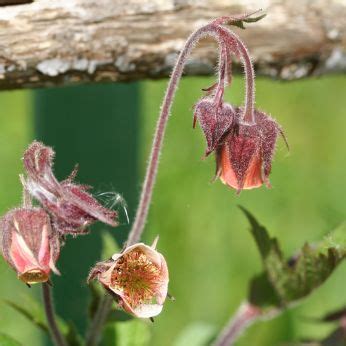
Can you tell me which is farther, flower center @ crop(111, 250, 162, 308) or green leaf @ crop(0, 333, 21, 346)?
green leaf @ crop(0, 333, 21, 346)

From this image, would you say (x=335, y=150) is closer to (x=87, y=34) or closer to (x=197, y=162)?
(x=197, y=162)

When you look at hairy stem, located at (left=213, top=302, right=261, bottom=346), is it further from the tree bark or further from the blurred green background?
the tree bark

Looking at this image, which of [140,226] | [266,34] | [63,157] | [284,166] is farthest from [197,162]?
[140,226]

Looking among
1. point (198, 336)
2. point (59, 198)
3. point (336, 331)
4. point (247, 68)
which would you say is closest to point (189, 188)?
point (198, 336)

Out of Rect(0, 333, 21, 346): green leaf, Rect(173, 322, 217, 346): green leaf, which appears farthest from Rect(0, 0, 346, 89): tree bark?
Rect(173, 322, 217, 346): green leaf

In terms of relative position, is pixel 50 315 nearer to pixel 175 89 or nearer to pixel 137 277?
pixel 137 277

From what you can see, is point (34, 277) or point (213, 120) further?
point (213, 120)
